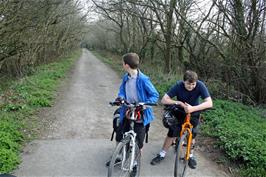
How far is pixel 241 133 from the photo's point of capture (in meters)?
5.75

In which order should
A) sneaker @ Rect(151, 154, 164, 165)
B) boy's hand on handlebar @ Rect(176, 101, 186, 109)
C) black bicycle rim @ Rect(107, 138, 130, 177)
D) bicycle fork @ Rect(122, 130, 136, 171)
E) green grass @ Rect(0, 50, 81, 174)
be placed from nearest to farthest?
black bicycle rim @ Rect(107, 138, 130, 177) → bicycle fork @ Rect(122, 130, 136, 171) → boy's hand on handlebar @ Rect(176, 101, 186, 109) → green grass @ Rect(0, 50, 81, 174) → sneaker @ Rect(151, 154, 164, 165)

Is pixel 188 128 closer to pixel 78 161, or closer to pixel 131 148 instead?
pixel 131 148

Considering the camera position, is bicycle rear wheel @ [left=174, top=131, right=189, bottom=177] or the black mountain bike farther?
bicycle rear wheel @ [left=174, top=131, right=189, bottom=177]

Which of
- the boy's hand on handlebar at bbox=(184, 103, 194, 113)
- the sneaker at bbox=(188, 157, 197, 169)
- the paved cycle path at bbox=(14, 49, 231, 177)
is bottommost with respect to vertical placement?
the sneaker at bbox=(188, 157, 197, 169)

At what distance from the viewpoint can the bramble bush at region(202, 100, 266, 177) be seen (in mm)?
4820

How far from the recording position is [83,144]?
5.55 meters

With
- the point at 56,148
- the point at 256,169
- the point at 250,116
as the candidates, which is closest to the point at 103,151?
the point at 56,148

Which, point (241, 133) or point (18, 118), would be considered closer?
point (241, 133)

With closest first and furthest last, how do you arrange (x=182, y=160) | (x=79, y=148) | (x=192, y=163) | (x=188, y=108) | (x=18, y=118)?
(x=188, y=108) < (x=182, y=160) < (x=192, y=163) < (x=79, y=148) < (x=18, y=118)

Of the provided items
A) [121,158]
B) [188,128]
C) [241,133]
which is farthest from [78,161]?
[241,133]

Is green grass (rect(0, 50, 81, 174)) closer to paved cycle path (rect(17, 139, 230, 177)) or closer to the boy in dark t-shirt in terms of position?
paved cycle path (rect(17, 139, 230, 177))

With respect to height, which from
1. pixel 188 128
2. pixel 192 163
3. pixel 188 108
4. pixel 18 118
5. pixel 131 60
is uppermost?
pixel 131 60

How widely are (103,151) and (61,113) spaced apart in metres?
3.05

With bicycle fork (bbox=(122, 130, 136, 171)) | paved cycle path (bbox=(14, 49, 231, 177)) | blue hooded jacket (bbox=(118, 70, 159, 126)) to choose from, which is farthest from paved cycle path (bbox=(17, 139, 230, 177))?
blue hooded jacket (bbox=(118, 70, 159, 126))
